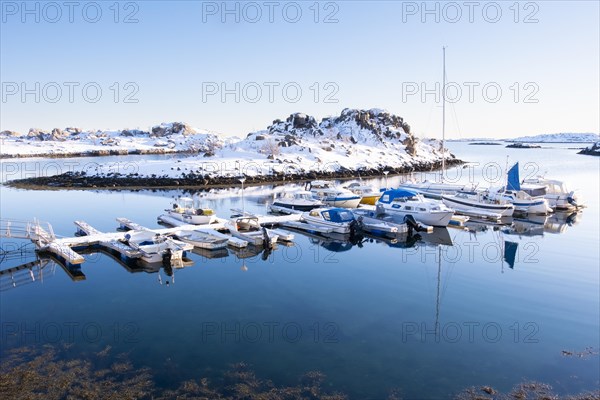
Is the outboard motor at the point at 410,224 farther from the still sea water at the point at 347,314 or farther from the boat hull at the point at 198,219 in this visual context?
the boat hull at the point at 198,219

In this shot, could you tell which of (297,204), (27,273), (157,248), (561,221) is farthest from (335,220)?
(561,221)

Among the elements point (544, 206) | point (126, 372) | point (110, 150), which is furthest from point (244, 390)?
point (110, 150)

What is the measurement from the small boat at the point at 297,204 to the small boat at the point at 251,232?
9.19 meters

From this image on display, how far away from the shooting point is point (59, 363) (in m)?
13.8

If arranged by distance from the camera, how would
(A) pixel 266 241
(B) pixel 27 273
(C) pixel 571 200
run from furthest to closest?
(C) pixel 571 200
(A) pixel 266 241
(B) pixel 27 273

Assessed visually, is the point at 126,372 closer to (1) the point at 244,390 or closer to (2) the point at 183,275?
(1) the point at 244,390

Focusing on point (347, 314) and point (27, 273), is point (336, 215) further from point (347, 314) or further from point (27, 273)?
point (27, 273)

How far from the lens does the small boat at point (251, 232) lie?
29.2m

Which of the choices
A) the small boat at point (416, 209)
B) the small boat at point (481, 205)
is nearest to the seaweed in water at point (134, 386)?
the small boat at point (416, 209)

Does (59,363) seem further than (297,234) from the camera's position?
No

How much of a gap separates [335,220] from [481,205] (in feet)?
53.9

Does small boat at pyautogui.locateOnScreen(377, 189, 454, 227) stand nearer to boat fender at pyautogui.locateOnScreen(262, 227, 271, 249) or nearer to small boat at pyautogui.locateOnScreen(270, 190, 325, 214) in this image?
small boat at pyautogui.locateOnScreen(270, 190, 325, 214)

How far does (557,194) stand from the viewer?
45.6m

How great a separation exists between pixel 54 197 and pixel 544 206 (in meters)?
55.1
